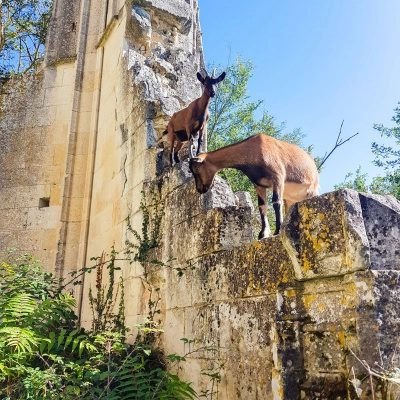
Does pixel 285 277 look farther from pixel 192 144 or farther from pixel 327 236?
pixel 192 144

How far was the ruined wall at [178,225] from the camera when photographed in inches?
101

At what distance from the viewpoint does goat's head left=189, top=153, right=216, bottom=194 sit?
421 cm

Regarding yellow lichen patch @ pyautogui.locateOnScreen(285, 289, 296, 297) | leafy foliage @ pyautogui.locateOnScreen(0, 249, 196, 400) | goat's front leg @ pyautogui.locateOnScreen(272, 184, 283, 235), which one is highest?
goat's front leg @ pyautogui.locateOnScreen(272, 184, 283, 235)

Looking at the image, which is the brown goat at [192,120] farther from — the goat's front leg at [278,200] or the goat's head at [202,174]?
the goat's front leg at [278,200]

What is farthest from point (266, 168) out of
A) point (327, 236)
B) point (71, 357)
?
point (71, 357)

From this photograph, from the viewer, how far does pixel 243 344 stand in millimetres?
3244

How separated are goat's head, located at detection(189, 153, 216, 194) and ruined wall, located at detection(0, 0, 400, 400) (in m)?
0.09

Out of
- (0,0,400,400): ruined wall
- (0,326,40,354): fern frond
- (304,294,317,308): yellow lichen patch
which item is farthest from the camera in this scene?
(0,326,40,354): fern frond

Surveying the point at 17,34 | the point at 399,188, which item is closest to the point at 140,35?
the point at 17,34

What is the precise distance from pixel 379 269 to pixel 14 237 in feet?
20.3

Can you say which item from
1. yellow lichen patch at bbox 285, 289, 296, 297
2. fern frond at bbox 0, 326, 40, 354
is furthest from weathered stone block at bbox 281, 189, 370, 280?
fern frond at bbox 0, 326, 40, 354

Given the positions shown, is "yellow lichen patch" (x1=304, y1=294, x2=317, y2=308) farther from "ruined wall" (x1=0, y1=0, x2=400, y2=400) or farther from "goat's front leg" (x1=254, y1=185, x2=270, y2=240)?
"goat's front leg" (x1=254, y1=185, x2=270, y2=240)

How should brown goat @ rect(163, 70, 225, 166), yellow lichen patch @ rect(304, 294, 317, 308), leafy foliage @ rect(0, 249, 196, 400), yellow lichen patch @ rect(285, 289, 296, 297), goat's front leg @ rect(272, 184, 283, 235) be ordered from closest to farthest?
yellow lichen patch @ rect(304, 294, 317, 308), yellow lichen patch @ rect(285, 289, 296, 297), leafy foliage @ rect(0, 249, 196, 400), goat's front leg @ rect(272, 184, 283, 235), brown goat @ rect(163, 70, 225, 166)

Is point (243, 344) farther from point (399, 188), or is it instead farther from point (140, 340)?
point (399, 188)
